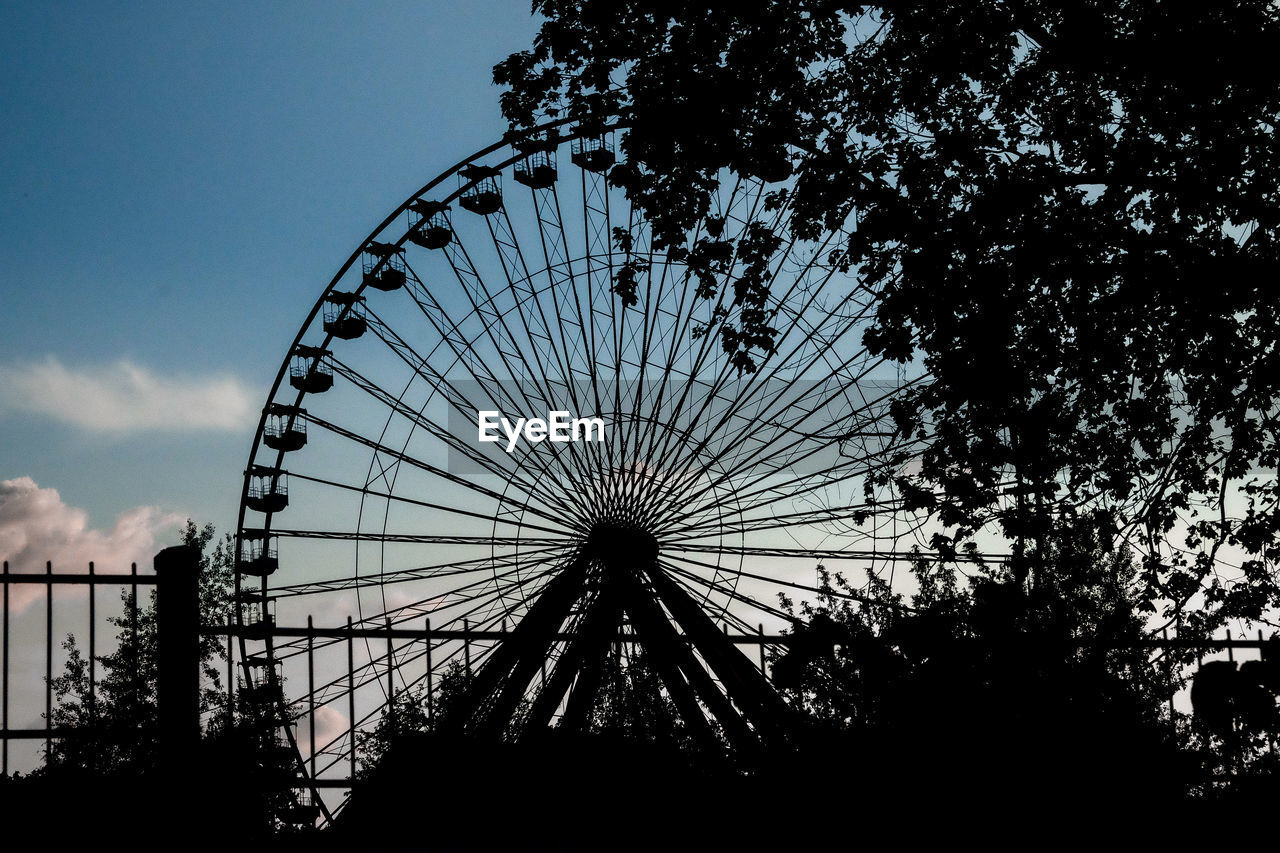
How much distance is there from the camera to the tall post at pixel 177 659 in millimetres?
7422

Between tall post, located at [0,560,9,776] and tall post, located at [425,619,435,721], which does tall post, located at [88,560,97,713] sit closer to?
tall post, located at [0,560,9,776]

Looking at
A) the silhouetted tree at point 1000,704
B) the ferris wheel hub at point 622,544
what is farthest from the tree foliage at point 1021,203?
the ferris wheel hub at point 622,544

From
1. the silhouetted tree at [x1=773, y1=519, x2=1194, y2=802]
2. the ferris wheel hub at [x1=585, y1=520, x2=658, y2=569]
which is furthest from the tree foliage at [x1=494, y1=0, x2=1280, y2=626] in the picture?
the ferris wheel hub at [x1=585, y1=520, x2=658, y2=569]

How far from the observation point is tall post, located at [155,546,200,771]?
7422 millimetres

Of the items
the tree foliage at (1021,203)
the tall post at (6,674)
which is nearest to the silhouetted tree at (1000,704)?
the tree foliage at (1021,203)

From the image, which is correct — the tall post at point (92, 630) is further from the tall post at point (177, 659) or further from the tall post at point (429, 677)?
the tall post at point (429, 677)

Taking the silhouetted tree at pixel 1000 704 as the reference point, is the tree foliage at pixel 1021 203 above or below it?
above

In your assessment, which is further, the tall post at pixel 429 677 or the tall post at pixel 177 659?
the tall post at pixel 429 677

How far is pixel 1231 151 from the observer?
358 inches

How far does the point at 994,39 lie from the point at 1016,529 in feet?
15.4

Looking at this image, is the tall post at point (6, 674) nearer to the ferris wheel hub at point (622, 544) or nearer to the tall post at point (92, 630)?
the tall post at point (92, 630)

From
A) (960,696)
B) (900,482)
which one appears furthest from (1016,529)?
(960,696)

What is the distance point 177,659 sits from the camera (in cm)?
747

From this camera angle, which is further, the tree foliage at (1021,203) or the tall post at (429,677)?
the tall post at (429,677)
